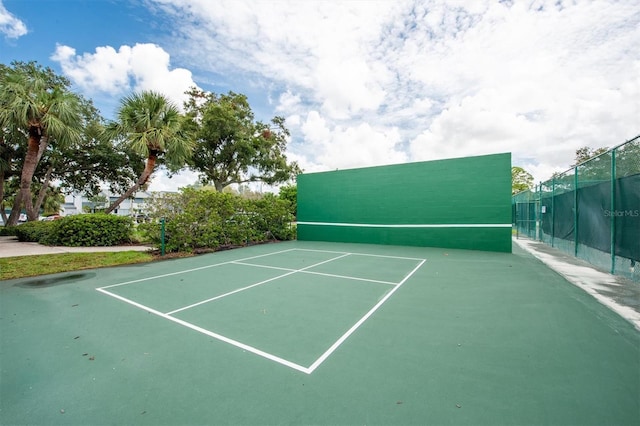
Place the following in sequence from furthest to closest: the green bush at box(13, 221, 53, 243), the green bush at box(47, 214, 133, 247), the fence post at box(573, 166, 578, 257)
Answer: the green bush at box(13, 221, 53, 243) → the green bush at box(47, 214, 133, 247) → the fence post at box(573, 166, 578, 257)

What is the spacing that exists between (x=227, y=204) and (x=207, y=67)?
6.85 metres

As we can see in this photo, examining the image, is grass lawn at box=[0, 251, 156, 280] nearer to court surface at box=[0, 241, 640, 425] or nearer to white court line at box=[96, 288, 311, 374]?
court surface at box=[0, 241, 640, 425]

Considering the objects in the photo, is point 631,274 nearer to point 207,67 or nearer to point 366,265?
point 366,265

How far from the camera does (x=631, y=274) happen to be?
16.6 ft

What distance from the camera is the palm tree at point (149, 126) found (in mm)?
11367

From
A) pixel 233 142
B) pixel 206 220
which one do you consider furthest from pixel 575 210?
pixel 233 142

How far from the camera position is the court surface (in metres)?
1.92

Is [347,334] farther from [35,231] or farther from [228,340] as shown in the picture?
[35,231]

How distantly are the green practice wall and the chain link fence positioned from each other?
1.64 m

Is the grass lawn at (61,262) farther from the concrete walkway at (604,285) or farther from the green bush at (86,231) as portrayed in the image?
the concrete walkway at (604,285)

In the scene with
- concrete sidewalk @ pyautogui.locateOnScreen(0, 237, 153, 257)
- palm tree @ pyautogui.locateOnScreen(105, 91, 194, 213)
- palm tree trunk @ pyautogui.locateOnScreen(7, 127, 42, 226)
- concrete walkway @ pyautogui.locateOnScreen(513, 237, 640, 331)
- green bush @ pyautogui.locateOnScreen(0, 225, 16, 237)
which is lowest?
concrete walkway @ pyautogui.locateOnScreen(513, 237, 640, 331)

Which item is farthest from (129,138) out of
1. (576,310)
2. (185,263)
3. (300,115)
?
(576,310)

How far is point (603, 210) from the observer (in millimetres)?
5977

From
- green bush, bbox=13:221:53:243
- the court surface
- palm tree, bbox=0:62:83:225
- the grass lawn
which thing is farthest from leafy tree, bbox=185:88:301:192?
the court surface
